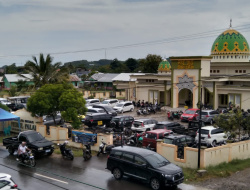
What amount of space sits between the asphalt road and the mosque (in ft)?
61.7

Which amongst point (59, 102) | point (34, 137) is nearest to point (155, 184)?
point (34, 137)

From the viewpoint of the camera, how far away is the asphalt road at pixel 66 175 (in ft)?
45.1

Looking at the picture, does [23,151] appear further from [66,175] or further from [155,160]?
[155,160]

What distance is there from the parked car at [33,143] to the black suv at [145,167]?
19.3ft

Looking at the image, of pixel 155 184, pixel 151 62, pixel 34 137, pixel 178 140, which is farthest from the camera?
pixel 151 62

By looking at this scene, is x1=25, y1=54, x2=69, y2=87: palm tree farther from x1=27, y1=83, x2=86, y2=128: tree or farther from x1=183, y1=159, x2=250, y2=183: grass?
x1=183, y1=159, x2=250, y2=183: grass

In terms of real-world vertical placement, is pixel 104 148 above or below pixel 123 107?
below

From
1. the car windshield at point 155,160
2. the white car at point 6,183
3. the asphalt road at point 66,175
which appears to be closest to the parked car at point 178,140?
the asphalt road at point 66,175

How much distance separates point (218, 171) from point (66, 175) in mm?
7486

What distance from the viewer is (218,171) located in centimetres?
1559

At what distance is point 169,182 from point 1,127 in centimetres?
1973

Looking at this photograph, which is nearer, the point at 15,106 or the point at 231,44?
the point at 15,106

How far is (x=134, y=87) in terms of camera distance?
4325 centimetres

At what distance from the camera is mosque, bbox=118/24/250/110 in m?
36.3
